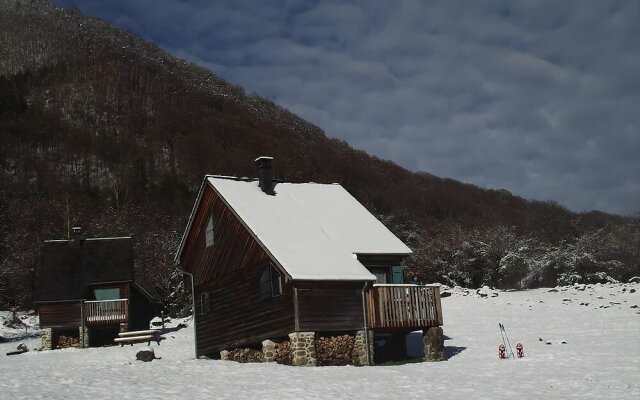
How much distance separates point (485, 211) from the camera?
123875 millimetres

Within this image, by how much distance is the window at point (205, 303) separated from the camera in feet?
114

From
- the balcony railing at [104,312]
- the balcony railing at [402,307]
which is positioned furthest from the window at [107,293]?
the balcony railing at [402,307]

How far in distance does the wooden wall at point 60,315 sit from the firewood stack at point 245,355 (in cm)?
2260

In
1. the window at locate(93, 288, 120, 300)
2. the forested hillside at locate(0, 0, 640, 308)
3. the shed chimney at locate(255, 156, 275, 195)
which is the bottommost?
the window at locate(93, 288, 120, 300)

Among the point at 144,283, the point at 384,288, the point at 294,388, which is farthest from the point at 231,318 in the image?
the point at 144,283

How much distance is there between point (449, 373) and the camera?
2531 cm

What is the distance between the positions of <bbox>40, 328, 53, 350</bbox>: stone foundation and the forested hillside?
7482mm

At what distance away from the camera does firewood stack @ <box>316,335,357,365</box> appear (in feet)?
93.4

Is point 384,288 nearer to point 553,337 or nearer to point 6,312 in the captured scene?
point 553,337

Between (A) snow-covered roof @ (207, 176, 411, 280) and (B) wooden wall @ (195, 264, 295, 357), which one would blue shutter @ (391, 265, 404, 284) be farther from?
(B) wooden wall @ (195, 264, 295, 357)

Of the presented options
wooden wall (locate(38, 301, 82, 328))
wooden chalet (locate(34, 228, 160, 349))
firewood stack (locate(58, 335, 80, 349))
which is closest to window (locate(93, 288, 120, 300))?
wooden chalet (locate(34, 228, 160, 349))

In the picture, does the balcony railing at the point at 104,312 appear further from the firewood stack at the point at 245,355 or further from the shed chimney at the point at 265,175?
the shed chimney at the point at 265,175

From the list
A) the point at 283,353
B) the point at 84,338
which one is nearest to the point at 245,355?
the point at 283,353

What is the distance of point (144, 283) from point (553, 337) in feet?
134
